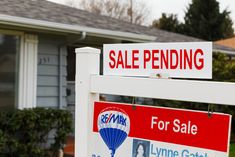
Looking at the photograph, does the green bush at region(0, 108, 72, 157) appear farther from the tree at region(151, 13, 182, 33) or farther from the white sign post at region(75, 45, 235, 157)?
the tree at region(151, 13, 182, 33)

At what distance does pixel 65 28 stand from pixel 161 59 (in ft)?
15.0

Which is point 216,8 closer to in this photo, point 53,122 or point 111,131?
point 53,122

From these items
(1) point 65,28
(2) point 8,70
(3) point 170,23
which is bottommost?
(2) point 8,70

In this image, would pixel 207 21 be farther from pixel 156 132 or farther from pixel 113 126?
pixel 156 132

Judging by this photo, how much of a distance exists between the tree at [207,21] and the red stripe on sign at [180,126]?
25.5 meters

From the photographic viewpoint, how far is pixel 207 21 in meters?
27.1

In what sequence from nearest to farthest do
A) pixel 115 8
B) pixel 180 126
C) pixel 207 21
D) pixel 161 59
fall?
pixel 180 126 < pixel 161 59 < pixel 207 21 < pixel 115 8

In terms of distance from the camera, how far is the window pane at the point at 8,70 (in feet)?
21.5

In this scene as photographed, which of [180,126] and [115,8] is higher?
[115,8]

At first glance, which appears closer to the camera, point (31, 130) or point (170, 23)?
point (31, 130)

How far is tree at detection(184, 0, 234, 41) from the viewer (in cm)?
2698

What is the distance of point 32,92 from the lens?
6.82 m

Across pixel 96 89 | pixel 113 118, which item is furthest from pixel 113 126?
pixel 96 89

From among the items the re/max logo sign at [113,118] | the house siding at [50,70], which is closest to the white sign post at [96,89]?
the re/max logo sign at [113,118]
